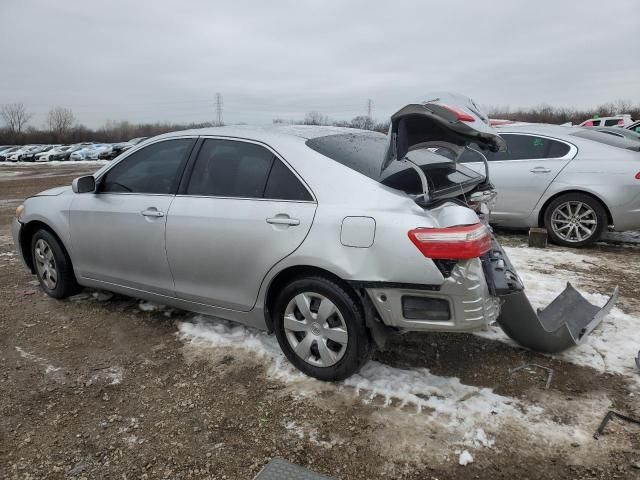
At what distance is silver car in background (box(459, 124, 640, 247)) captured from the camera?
5.96 metres

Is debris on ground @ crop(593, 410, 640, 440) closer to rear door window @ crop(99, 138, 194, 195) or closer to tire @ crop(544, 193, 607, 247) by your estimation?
rear door window @ crop(99, 138, 194, 195)

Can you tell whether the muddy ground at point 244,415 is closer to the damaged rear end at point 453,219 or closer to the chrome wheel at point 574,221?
the damaged rear end at point 453,219

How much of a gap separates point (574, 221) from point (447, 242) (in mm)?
4569

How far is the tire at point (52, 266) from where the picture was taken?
4.46 meters

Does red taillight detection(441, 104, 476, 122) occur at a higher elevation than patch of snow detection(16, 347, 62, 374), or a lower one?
higher

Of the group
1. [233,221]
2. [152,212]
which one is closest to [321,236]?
[233,221]

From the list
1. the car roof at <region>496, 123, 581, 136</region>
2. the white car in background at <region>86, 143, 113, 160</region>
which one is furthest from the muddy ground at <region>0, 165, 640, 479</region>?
the white car in background at <region>86, 143, 113, 160</region>

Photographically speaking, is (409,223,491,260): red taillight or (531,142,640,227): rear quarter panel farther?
(531,142,640,227): rear quarter panel

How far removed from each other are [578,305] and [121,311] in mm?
3905

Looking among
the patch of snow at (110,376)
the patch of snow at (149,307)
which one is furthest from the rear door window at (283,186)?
the patch of snow at (149,307)

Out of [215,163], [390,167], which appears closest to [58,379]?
[215,163]

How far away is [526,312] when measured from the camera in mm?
3342

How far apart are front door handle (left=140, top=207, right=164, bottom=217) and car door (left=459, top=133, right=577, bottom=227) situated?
4635 mm

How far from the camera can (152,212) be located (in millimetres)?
3646
